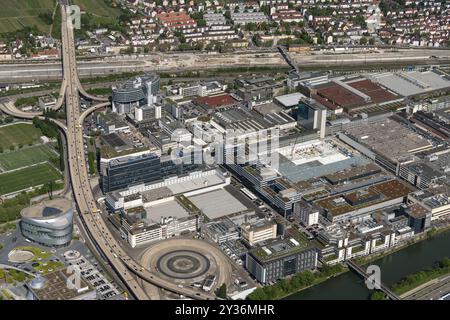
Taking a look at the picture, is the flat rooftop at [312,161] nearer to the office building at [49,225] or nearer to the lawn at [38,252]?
the office building at [49,225]

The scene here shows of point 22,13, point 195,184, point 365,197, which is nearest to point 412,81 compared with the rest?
point 365,197

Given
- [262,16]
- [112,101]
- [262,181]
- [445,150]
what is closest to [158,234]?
[262,181]

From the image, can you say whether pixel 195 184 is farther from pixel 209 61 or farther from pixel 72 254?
pixel 209 61

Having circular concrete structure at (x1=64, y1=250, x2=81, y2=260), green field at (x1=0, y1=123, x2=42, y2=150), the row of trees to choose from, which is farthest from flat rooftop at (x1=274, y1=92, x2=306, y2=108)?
circular concrete structure at (x1=64, y1=250, x2=81, y2=260)

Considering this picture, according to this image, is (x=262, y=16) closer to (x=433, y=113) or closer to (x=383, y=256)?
(x=433, y=113)

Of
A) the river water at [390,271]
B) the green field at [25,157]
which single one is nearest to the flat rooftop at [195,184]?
the green field at [25,157]

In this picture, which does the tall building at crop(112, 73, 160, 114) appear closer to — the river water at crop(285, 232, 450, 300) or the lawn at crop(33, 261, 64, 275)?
the lawn at crop(33, 261, 64, 275)
